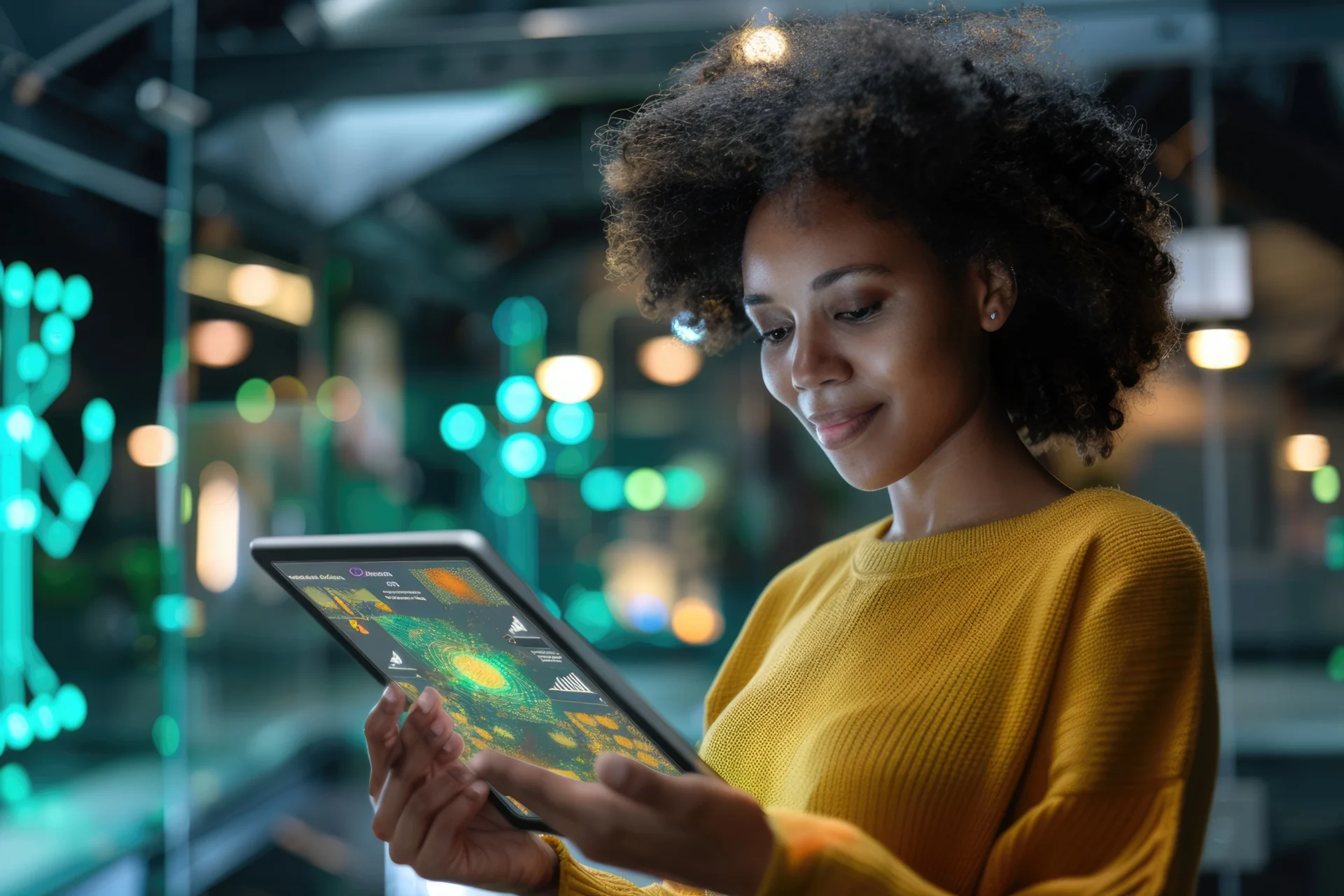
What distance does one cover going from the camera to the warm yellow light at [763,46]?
1115 mm

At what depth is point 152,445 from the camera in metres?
3.85

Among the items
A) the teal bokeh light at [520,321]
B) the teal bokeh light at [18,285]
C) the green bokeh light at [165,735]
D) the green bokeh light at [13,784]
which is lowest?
the green bokeh light at [165,735]

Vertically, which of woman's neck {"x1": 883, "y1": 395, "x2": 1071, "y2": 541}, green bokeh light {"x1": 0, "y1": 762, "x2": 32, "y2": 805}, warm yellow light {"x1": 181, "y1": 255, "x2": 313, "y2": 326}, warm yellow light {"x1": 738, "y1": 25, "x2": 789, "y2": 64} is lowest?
green bokeh light {"x1": 0, "y1": 762, "x2": 32, "y2": 805}

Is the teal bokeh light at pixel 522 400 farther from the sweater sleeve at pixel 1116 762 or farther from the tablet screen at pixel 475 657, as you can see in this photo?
the sweater sleeve at pixel 1116 762

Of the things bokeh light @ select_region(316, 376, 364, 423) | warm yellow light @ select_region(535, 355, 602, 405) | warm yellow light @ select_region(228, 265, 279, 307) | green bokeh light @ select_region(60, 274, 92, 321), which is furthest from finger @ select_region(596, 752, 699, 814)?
bokeh light @ select_region(316, 376, 364, 423)

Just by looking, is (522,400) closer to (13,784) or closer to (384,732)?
(13,784)

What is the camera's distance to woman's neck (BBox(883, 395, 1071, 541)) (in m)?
1.05

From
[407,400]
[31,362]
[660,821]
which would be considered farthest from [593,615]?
[660,821]

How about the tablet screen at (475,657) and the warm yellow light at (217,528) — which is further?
the warm yellow light at (217,528)

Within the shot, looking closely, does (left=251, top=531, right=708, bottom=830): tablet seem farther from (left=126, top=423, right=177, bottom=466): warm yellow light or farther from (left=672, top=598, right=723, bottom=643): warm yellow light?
(left=672, top=598, right=723, bottom=643): warm yellow light

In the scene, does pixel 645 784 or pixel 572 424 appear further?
pixel 572 424

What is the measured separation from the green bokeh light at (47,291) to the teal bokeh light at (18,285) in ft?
0.10

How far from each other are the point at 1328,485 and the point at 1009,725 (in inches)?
139

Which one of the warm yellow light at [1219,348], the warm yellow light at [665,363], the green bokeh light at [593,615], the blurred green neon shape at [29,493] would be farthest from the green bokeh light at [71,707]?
the warm yellow light at [1219,348]
